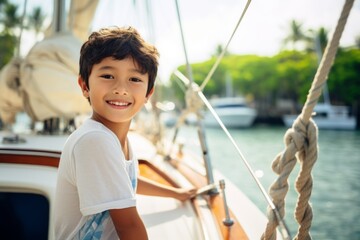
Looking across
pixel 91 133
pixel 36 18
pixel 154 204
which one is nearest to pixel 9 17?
pixel 36 18

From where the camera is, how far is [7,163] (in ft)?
4.55

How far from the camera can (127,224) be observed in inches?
29.0

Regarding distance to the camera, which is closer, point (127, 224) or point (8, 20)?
point (127, 224)

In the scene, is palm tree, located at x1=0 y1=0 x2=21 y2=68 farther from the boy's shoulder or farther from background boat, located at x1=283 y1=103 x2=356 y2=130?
the boy's shoulder

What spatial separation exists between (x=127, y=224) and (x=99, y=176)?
0.45 ft

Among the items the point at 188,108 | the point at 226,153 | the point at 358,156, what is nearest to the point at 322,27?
the point at 358,156

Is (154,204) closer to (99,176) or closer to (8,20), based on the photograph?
(99,176)

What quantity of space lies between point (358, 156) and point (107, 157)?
11322 mm

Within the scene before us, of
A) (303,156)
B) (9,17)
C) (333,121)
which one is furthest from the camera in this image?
(9,17)

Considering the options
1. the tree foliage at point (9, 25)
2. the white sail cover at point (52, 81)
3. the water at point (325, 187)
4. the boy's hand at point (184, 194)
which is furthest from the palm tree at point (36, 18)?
the boy's hand at point (184, 194)

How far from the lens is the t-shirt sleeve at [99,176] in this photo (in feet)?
2.30

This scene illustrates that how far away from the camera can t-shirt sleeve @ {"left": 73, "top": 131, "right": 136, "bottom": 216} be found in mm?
700

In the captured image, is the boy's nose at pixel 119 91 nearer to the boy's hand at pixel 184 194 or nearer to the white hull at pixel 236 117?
the boy's hand at pixel 184 194

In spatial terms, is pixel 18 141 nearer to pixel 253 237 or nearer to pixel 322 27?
pixel 253 237
